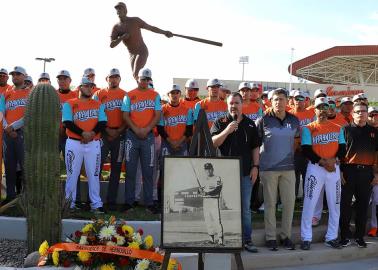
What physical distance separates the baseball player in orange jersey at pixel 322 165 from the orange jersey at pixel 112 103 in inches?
107

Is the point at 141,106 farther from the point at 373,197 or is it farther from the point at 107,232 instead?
the point at 373,197

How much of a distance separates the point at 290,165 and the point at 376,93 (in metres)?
43.5

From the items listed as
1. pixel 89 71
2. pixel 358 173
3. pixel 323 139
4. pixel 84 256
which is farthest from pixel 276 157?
pixel 89 71

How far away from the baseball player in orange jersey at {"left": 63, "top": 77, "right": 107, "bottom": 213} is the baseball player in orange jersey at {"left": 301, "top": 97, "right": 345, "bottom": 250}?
9.13 feet

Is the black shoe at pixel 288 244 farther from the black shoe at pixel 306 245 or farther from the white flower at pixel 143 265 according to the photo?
the white flower at pixel 143 265

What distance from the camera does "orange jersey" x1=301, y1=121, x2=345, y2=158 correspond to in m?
6.48

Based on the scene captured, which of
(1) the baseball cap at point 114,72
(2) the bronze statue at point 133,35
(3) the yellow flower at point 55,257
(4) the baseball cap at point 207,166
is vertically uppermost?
(2) the bronze statue at point 133,35

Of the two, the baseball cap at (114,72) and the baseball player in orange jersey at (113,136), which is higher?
the baseball cap at (114,72)

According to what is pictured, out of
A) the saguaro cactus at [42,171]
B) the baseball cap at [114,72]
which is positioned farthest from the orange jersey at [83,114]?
the saguaro cactus at [42,171]

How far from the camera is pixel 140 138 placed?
22.8ft

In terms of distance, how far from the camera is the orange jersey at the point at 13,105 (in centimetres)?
729

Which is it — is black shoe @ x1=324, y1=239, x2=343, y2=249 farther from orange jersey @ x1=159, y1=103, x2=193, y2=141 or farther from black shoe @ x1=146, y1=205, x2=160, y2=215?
orange jersey @ x1=159, y1=103, x2=193, y2=141

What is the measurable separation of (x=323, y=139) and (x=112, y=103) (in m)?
3.11

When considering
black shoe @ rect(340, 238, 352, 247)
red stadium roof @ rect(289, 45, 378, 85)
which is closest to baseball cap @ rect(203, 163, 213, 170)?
black shoe @ rect(340, 238, 352, 247)
